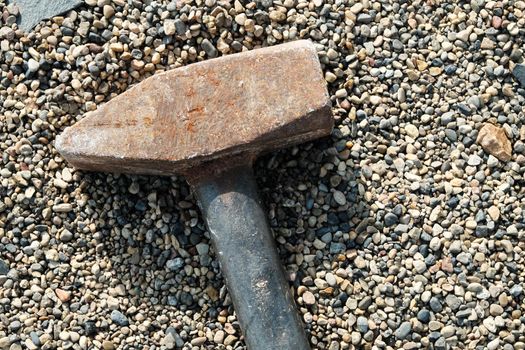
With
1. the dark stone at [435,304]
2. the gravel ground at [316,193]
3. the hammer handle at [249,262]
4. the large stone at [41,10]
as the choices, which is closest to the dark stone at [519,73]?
the gravel ground at [316,193]

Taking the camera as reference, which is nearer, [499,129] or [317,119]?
[317,119]

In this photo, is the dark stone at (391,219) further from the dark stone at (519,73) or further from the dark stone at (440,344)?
the dark stone at (519,73)

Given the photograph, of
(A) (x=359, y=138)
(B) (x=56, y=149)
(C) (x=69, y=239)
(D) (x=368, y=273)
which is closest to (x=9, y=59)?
(B) (x=56, y=149)

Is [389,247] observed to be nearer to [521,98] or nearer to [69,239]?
[521,98]

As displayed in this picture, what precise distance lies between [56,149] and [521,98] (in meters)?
2.43

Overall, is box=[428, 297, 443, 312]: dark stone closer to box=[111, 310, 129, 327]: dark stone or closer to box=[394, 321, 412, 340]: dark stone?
box=[394, 321, 412, 340]: dark stone

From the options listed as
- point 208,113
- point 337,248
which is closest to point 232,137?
point 208,113

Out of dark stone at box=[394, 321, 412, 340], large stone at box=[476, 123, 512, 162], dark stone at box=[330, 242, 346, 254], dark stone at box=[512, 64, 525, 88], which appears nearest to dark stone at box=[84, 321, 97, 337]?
dark stone at box=[330, 242, 346, 254]

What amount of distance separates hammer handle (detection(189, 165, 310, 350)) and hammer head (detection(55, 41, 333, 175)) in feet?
0.58

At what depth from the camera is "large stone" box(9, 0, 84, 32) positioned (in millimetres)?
4527

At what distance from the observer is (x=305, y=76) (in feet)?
13.3

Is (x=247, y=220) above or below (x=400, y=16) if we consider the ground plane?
below

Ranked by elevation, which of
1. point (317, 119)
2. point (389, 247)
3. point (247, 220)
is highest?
point (317, 119)

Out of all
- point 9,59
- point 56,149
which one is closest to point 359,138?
point 56,149
